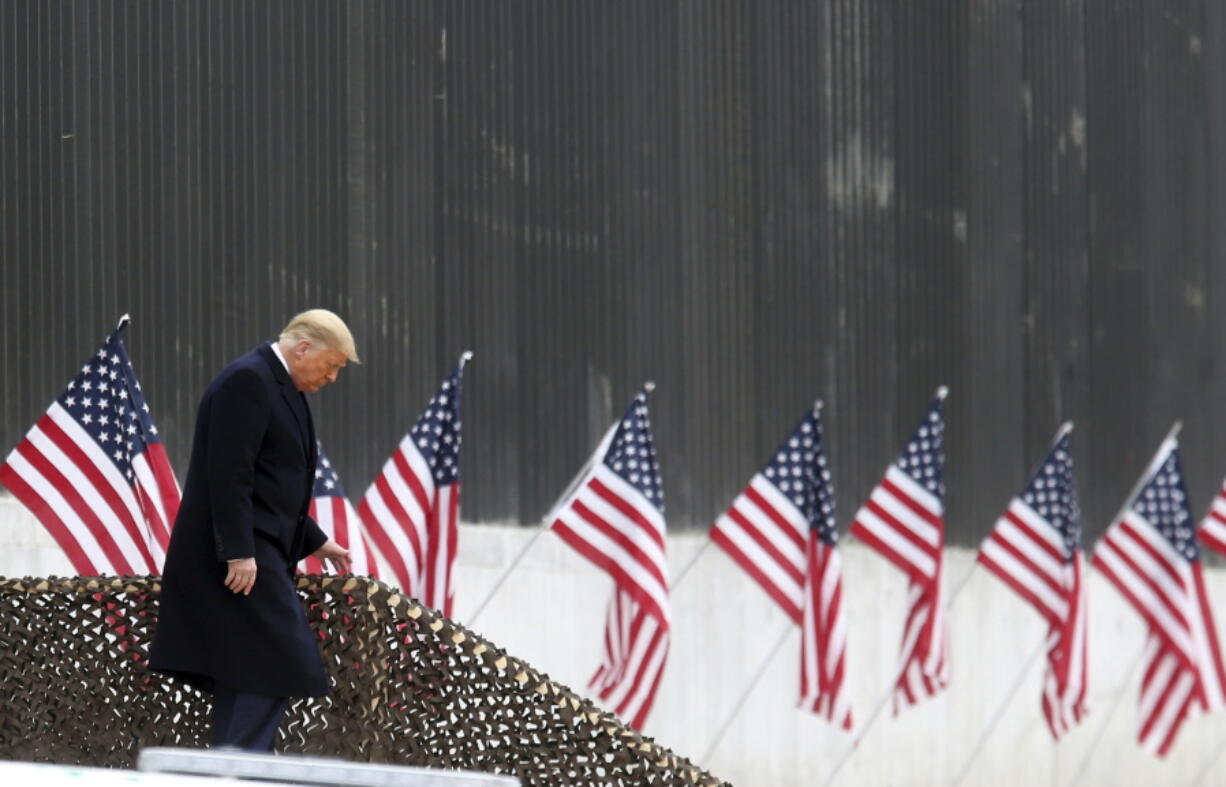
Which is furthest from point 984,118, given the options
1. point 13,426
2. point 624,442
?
point 13,426

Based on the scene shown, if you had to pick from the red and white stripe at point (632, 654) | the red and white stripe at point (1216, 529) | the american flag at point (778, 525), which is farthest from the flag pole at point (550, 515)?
the red and white stripe at point (1216, 529)

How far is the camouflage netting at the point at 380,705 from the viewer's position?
746 cm

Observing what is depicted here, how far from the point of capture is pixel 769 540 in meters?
15.0

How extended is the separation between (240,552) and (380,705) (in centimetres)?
69

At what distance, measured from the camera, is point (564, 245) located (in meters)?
15.4

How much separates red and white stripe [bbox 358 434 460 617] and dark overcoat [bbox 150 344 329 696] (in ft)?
17.8

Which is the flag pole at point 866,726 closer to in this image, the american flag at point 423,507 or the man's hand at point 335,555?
the american flag at point 423,507

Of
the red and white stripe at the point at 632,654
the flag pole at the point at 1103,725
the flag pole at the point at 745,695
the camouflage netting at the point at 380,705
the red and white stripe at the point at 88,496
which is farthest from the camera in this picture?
the flag pole at the point at 1103,725

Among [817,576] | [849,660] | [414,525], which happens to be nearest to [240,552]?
[414,525]

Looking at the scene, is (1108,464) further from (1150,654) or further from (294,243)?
(294,243)

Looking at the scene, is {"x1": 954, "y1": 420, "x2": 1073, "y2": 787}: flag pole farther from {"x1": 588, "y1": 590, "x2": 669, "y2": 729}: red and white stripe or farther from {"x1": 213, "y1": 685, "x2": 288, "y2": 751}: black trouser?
{"x1": 213, "y1": 685, "x2": 288, "y2": 751}: black trouser

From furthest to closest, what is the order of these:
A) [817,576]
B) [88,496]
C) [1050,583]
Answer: [1050,583] → [817,576] → [88,496]

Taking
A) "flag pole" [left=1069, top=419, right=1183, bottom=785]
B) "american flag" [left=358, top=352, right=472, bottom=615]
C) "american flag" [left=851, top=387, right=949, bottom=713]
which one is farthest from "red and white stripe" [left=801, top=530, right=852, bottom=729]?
"flag pole" [left=1069, top=419, right=1183, bottom=785]

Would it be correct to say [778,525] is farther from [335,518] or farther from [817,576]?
[335,518]
